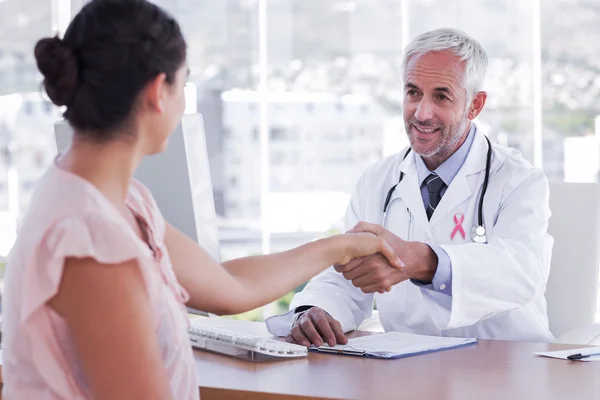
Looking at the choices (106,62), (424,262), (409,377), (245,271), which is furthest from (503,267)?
(106,62)

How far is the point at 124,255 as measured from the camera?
3.41 ft

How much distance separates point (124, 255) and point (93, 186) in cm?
12

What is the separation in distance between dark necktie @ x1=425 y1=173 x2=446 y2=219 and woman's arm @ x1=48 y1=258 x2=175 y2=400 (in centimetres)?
142

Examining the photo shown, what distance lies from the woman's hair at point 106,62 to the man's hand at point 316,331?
88cm

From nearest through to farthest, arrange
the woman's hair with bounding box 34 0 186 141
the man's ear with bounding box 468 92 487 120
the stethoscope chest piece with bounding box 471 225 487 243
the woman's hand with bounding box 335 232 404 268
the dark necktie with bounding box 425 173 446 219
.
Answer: the woman's hair with bounding box 34 0 186 141 → the woman's hand with bounding box 335 232 404 268 → the stethoscope chest piece with bounding box 471 225 487 243 → the dark necktie with bounding box 425 173 446 219 → the man's ear with bounding box 468 92 487 120

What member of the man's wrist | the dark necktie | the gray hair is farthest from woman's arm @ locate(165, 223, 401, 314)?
the gray hair

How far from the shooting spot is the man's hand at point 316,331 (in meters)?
1.87

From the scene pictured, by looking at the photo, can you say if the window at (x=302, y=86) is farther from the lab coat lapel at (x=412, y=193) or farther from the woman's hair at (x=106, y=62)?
the woman's hair at (x=106, y=62)

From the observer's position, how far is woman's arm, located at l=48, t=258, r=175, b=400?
1008mm

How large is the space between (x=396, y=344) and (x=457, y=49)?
933 mm

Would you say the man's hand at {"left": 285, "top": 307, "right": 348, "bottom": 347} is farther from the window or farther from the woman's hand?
the window

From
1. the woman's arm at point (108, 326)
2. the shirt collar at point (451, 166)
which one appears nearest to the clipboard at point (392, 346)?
the shirt collar at point (451, 166)

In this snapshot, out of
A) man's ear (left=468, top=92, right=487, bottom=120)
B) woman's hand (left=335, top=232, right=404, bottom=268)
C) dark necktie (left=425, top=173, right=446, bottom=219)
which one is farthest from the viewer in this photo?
man's ear (left=468, top=92, right=487, bottom=120)

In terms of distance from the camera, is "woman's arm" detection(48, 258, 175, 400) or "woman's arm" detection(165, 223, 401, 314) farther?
"woman's arm" detection(165, 223, 401, 314)
